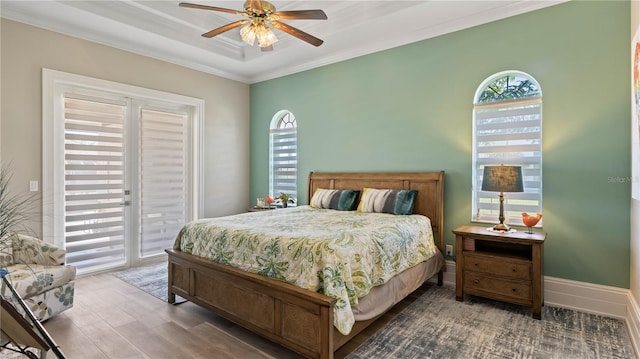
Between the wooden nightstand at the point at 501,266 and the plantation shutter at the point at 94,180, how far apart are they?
4.12 metres

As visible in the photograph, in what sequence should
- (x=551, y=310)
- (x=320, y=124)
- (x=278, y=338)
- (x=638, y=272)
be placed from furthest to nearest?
(x=320, y=124) < (x=551, y=310) < (x=638, y=272) < (x=278, y=338)

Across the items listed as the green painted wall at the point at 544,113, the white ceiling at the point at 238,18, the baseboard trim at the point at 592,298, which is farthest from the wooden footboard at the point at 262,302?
the white ceiling at the point at 238,18

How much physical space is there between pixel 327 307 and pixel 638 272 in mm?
2396

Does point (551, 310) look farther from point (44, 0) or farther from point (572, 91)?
point (44, 0)

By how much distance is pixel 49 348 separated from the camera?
0.98 m

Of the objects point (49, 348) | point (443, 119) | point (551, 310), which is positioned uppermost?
point (443, 119)

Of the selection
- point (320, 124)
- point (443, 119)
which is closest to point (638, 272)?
point (443, 119)

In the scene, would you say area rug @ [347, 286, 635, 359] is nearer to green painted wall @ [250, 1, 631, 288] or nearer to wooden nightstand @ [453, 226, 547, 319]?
wooden nightstand @ [453, 226, 547, 319]

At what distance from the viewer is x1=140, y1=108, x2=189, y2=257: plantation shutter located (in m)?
4.49

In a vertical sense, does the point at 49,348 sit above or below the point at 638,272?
above

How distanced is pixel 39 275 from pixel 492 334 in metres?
3.63

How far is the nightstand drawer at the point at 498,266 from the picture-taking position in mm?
2813

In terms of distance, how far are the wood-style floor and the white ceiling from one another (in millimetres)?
2951

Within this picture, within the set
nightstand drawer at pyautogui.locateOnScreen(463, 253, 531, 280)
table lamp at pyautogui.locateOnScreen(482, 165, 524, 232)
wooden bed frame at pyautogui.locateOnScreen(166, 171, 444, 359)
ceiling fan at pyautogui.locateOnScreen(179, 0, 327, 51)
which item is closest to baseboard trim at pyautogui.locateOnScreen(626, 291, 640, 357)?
nightstand drawer at pyautogui.locateOnScreen(463, 253, 531, 280)
